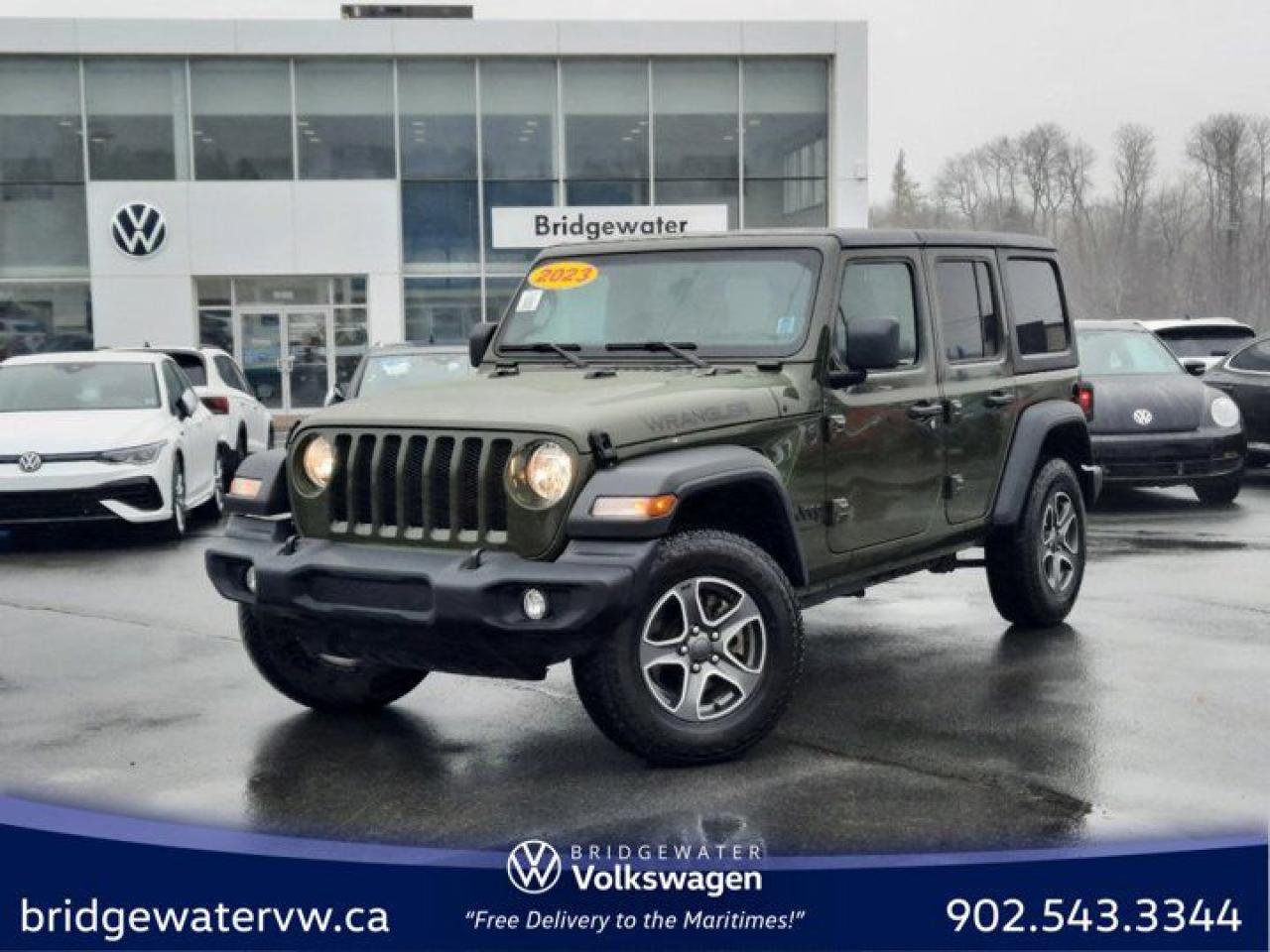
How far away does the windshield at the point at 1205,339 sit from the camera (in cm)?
1970

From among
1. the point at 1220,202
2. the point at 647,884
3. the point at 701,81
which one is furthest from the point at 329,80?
the point at 1220,202

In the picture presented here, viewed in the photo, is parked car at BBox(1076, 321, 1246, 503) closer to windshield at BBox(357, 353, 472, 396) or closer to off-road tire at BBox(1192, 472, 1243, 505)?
off-road tire at BBox(1192, 472, 1243, 505)

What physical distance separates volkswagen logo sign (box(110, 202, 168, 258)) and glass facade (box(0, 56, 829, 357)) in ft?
2.29

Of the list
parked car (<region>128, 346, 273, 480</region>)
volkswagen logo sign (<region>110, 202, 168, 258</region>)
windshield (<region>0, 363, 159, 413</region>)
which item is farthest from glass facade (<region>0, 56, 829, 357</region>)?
windshield (<region>0, 363, 159, 413</region>)

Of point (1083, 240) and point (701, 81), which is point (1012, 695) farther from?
point (1083, 240)

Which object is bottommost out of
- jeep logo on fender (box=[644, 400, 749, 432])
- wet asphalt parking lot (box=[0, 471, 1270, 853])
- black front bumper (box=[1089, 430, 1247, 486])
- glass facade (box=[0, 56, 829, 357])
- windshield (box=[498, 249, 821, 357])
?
wet asphalt parking lot (box=[0, 471, 1270, 853])

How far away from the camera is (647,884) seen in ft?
14.5

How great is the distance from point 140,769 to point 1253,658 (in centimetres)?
494

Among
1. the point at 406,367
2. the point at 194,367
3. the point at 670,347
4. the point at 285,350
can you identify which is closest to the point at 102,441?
the point at 406,367

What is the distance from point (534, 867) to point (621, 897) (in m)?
0.33

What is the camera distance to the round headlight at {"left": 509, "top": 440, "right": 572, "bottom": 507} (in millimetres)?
5312

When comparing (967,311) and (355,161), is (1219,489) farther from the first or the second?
(355,161)

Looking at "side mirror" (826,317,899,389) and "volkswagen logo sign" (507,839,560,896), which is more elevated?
"side mirror" (826,317,899,389)

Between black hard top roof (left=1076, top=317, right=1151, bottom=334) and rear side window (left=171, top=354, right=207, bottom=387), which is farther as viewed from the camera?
rear side window (left=171, top=354, right=207, bottom=387)
